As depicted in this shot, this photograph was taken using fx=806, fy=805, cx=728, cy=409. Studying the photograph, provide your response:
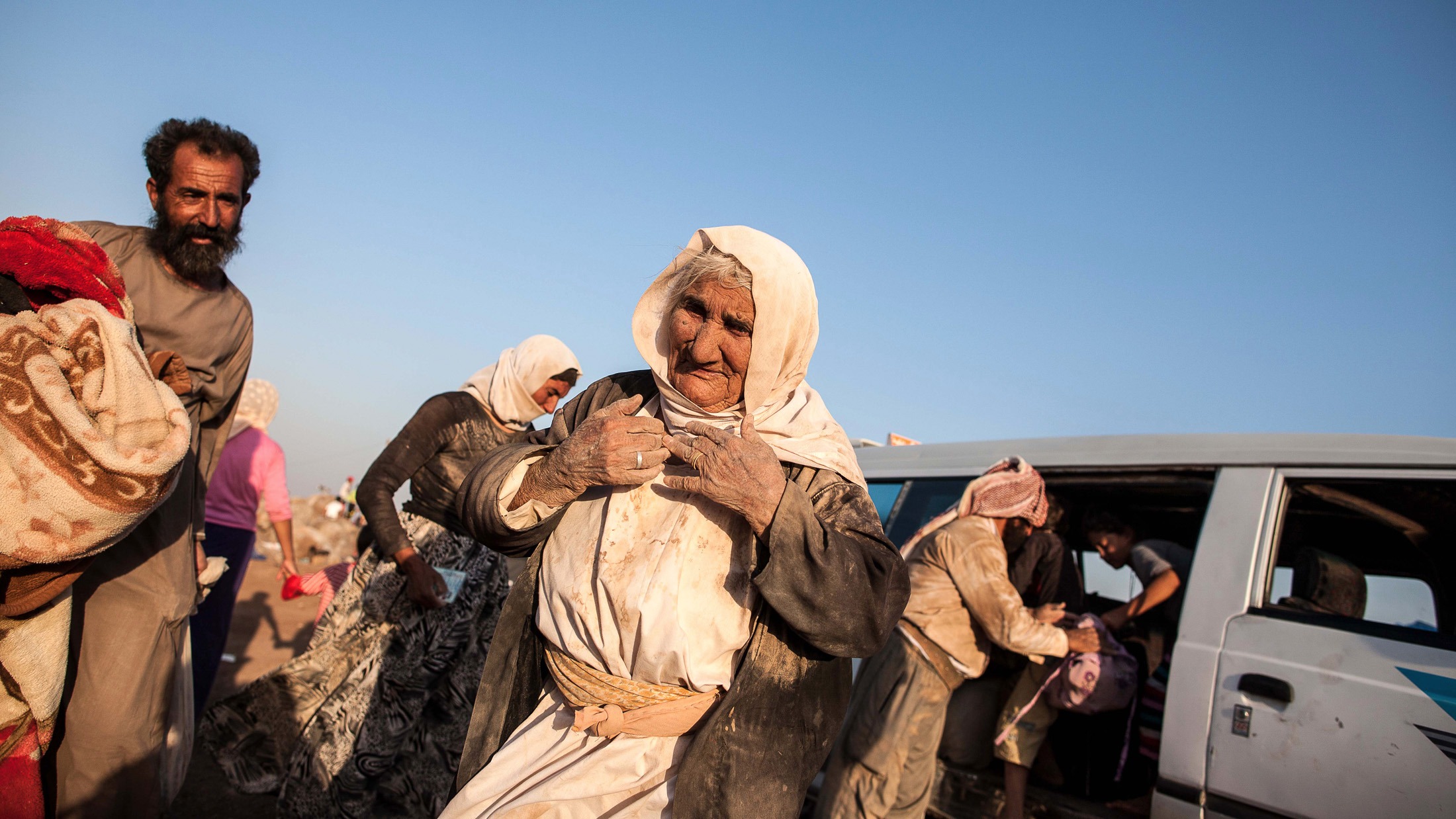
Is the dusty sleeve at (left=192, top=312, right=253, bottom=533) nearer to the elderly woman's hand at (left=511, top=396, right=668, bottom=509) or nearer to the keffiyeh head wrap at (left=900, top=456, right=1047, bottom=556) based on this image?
the elderly woman's hand at (left=511, top=396, right=668, bottom=509)

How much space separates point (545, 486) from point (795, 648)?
28.7 inches

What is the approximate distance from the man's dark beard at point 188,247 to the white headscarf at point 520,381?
1.44 metres

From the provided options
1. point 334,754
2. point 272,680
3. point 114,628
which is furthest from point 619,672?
point 272,680

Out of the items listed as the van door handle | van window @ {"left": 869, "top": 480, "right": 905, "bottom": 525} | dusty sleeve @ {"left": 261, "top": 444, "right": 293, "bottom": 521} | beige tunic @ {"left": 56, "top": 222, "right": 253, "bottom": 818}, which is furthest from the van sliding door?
dusty sleeve @ {"left": 261, "top": 444, "right": 293, "bottom": 521}

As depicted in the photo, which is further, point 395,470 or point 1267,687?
point 395,470

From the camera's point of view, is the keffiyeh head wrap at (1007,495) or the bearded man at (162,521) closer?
the bearded man at (162,521)

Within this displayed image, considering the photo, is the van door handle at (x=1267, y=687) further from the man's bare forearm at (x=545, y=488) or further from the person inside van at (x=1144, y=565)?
the man's bare forearm at (x=545, y=488)

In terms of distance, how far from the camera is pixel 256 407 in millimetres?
5723

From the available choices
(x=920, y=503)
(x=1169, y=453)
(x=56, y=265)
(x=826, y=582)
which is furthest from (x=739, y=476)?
(x=920, y=503)

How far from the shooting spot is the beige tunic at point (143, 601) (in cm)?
238

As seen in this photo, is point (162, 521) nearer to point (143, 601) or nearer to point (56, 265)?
point (143, 601)

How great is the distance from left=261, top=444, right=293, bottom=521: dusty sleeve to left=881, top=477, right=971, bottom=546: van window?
3.96m

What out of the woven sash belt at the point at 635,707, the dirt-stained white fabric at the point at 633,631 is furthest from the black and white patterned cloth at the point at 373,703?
the woven sash belt at the point at 635,707

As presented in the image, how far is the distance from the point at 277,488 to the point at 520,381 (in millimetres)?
2516
